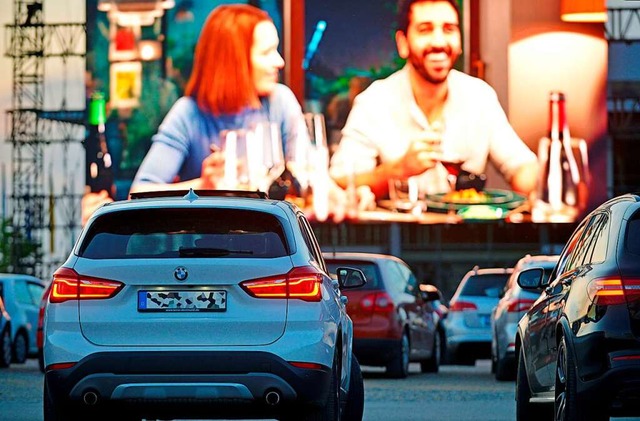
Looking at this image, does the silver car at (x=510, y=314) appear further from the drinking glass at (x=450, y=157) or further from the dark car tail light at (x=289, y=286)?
the drinking glass at (x=450, y=157)

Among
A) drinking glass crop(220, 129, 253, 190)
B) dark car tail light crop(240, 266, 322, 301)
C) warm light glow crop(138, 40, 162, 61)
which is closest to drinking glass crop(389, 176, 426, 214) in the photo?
drinking glass crop(220, 129, 253, 190)

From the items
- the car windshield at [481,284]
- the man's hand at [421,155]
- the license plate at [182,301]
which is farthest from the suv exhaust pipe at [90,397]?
the man's hand at [421,155]

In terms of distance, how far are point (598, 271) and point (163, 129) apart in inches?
1255

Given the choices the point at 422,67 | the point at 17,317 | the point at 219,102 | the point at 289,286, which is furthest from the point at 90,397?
the point at 422,67

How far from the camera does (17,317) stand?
27531 mm

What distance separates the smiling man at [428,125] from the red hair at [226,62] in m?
2.49

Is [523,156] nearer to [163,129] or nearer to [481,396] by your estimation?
[163,129]

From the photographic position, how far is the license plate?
32.4 feet

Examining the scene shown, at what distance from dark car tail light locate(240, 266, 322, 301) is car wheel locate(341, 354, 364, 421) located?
2541 mm

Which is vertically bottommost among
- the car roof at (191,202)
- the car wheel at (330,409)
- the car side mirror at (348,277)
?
the car wheel at (330,409)

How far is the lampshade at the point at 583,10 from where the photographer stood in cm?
4247

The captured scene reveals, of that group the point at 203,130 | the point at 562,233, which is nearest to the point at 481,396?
the point at 203,130

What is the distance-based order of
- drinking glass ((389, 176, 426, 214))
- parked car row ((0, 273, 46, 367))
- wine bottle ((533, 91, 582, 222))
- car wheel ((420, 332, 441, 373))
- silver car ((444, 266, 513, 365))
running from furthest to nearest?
1. wine bottle ((533, 91, 582, 222))
2. drinking glass ((389, 176, 426, 214))
3. parked car row ((0, 273, 46, 367))
4. silver car ((444, 266, 513, 365))
5. car wheel ((420, 332, 441, 373))

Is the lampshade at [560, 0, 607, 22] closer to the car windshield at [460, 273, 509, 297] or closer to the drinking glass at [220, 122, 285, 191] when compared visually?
the drinking glass at [220, 122, 285, 191]
